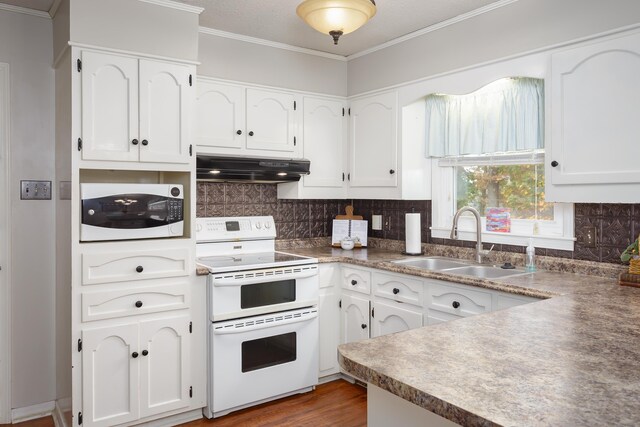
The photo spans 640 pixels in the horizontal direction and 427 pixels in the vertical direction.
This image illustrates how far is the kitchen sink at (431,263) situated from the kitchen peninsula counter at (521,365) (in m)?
1.39

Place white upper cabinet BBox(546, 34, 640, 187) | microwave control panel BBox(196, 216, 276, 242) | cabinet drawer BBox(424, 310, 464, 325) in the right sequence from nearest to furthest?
1. white upper cabinet BBox(546, 34, 640, 187)
2. cabinet drawer BBox(424, 310, 464, 325)
3. microwave control panel BBox(196, 216, 276, 242)

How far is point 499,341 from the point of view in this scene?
1328 mm

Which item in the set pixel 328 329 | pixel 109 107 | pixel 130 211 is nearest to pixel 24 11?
pixel 109 107

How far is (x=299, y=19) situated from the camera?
122 inches

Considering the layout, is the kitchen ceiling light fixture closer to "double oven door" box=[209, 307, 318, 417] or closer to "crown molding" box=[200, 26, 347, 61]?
"crown molding" box=[200, 26, 347, 61]

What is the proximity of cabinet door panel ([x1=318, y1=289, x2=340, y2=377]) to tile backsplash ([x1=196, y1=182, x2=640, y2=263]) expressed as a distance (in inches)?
27.9

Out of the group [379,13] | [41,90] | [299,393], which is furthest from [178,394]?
[379,13]

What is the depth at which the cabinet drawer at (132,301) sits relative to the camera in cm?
251

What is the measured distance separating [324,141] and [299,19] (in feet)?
3.19

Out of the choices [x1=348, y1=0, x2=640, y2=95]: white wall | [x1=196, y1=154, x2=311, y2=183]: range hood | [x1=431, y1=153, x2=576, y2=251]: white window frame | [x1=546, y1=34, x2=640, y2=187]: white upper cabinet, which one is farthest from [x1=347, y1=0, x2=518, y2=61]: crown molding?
[x1=196, y1=154, x2=311, y2=183]: range hood

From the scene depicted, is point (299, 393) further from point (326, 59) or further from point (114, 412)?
point (326, 59)

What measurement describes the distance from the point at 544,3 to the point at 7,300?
11.6 feet

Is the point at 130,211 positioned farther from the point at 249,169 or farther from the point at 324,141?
the point at 324,141

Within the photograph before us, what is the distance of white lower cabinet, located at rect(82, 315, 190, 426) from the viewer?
8.29 feet
